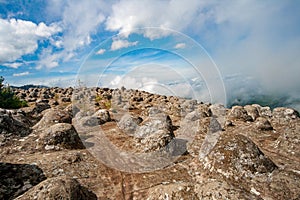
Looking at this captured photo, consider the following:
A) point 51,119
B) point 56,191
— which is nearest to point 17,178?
point 56,191

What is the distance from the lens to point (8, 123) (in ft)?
57.7

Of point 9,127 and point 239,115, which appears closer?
point 9,127

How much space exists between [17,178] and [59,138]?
4951mm

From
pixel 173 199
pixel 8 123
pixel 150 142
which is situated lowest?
pixel 173 199

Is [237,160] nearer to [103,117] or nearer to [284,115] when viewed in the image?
[103,117]

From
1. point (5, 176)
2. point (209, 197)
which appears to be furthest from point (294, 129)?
point (5, 176)

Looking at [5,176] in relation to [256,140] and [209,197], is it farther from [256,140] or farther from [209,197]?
[256,140]

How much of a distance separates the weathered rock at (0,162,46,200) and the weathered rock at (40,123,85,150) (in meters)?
3.37

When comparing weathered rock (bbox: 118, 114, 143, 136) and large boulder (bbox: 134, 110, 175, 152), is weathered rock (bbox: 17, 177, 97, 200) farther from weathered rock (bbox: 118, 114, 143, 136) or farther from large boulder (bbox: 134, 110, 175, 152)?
weathered rock (bbox: 118, 114, 143, 136)

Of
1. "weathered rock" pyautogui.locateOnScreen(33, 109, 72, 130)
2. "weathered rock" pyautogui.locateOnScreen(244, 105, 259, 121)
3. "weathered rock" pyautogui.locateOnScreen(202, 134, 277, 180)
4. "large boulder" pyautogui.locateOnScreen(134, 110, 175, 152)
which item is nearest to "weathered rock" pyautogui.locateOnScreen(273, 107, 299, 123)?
"weathered rock" pyautogui.locateOnScreen(244, 105, 259, 121)

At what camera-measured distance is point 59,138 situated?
51.8 feet

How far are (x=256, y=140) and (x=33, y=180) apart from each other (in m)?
17.4

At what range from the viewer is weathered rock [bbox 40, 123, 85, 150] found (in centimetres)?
1554

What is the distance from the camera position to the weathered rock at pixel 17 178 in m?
10.0
